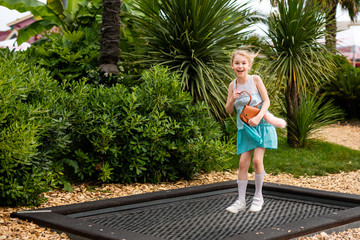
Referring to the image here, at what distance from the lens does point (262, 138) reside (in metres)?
4.64

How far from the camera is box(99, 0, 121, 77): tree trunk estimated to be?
23.5 ft

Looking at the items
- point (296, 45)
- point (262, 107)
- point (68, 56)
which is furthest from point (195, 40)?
point (262, 107)

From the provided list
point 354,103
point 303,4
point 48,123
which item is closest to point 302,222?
point 48,123

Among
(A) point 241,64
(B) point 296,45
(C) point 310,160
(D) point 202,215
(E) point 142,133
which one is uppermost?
(B) point 296,45

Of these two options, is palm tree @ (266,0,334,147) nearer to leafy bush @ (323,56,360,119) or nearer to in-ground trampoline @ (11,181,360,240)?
in-ground trampoline @ (11,181,360,240)

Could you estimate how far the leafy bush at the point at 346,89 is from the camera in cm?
1441

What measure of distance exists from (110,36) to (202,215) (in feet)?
11.9

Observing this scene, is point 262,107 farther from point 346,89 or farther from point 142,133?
point 346,89

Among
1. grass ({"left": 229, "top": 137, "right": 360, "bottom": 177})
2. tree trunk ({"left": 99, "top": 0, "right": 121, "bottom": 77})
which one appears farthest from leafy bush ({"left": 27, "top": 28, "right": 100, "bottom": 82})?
grass ({"left": 229, "top": 137, "right": 360, "bottom": 177})

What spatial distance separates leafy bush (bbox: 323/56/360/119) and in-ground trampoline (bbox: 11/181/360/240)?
9.73 metres

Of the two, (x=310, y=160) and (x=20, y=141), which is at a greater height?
(x=20, y=141)

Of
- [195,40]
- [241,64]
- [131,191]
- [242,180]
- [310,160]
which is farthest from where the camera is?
[310,160]

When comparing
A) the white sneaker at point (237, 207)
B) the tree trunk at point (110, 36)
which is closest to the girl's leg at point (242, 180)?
the white sneaker at point (237, 207)

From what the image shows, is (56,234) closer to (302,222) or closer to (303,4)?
(302,222)
